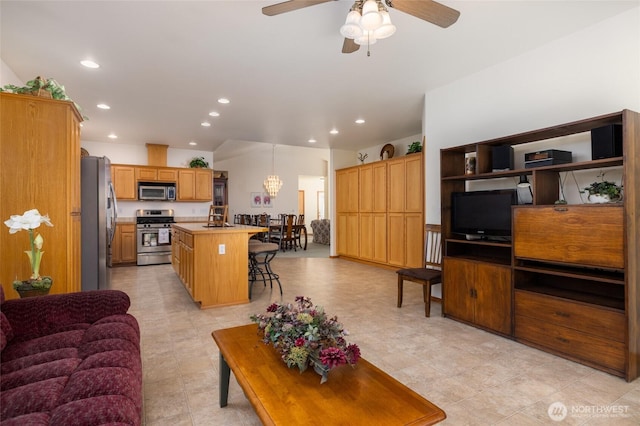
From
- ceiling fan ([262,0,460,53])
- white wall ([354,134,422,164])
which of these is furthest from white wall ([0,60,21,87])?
white wall ([354,134,422,164])

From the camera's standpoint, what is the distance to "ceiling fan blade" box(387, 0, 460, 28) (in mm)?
1889

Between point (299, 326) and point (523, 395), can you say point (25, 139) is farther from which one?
point (523, 395)

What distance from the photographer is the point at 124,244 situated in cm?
665

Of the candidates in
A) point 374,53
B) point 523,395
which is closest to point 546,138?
point 374,53

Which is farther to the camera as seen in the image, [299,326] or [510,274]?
[510,274]

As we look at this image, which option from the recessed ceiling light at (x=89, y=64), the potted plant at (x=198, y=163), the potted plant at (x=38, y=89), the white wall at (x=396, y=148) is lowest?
the potted plant at (x=38, y=89)

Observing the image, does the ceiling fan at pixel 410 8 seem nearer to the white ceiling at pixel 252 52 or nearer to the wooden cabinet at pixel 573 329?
the white ceiling at pixel 252 52

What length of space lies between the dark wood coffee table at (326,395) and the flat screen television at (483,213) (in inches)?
88.1

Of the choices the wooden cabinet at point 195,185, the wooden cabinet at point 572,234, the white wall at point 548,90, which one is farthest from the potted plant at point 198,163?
the wooden cabinet at point 572,234

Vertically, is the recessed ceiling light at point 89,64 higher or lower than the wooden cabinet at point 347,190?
higher

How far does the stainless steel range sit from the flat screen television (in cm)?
572

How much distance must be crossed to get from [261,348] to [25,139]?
2.41 m

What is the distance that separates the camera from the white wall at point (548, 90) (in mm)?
2540

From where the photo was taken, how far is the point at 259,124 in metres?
5.51
